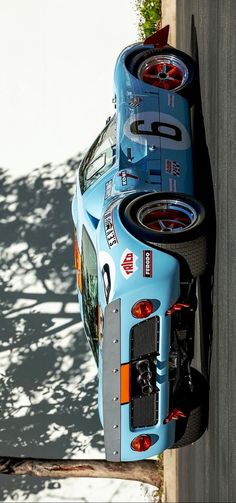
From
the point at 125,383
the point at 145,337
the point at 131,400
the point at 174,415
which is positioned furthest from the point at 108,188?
the point at 174,415

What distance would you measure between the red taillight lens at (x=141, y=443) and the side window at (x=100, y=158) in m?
2.57

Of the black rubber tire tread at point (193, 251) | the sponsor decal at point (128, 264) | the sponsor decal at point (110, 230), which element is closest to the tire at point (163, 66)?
the sponsor decal at point (110, 230)

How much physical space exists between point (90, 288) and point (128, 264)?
3.78 feet

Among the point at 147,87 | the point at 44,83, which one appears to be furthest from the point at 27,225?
the point at 147,87

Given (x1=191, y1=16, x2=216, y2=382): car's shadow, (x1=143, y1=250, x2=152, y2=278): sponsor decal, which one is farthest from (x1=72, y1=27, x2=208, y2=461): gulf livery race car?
(x1=191, y1=16, x2=216, y2=382): car's shadow

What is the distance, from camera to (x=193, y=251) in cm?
791

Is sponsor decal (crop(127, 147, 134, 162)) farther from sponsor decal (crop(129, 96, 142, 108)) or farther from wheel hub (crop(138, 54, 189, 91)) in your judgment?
wheel hub (crop(138, 54, 189, 91))

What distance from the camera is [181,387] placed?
859 centimetres

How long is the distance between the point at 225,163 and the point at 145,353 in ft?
5.75

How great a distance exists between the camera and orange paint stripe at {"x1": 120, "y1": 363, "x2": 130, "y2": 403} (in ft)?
26.2

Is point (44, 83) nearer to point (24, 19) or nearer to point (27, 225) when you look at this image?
point (24, 19)

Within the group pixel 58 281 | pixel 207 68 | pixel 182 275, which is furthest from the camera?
pixel 58 281

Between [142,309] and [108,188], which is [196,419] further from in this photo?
[108,188]

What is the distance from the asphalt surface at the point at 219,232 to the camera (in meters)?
7.69
